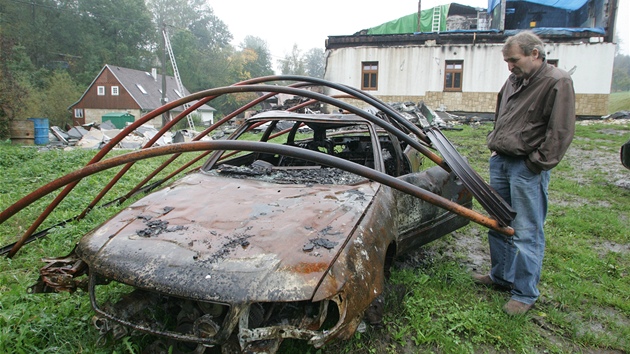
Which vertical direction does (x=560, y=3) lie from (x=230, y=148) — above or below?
above

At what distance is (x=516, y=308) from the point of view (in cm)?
265

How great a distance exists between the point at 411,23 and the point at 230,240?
84.7 ft

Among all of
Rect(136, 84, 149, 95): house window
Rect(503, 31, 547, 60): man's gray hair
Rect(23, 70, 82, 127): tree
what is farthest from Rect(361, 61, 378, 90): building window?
Rect(136, 84, 149, 95): house window

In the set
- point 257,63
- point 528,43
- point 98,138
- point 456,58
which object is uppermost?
point 257,63

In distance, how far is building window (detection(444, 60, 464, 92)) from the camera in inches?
746

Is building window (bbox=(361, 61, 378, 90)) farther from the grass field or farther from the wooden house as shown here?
the wooden house

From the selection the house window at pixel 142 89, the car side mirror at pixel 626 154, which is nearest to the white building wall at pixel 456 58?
the car side mirror at pixel 626 154

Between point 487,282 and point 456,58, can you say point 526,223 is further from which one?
point 456,58

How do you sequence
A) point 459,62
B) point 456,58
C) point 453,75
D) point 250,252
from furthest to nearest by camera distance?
point 453,75, point 459,62, point 456,58, point 250,252

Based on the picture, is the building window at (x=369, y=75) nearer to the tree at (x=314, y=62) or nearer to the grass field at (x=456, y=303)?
the grass field at (x=456, y=303)

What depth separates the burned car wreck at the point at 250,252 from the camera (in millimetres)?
1700

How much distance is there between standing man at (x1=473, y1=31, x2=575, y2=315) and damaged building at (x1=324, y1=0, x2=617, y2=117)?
1696 centimetres

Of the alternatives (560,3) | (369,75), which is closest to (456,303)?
(369,75)

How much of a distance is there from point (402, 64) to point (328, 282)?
19.1m
